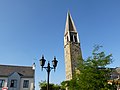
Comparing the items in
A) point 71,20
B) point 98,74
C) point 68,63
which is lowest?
point 98,74

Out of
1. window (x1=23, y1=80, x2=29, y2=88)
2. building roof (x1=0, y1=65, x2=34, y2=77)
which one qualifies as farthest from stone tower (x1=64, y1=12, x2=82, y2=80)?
window (x1=23, y1=80, x2=29, y2=88)

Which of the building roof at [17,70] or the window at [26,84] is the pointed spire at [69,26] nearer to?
the building roof at [17,70]

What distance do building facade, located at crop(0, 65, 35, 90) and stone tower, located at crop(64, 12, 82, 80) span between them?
20.1 meters

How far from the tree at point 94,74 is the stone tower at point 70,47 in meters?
29.3

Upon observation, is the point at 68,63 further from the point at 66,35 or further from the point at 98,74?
the point at 98,74

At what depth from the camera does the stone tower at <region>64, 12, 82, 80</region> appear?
58.6 m

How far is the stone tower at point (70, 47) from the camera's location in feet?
192

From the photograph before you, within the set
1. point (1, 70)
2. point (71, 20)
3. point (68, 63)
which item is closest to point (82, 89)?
point (1, 70)

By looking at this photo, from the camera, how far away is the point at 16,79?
37.7m

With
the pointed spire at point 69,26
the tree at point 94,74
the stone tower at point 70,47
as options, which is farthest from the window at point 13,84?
the pointed spire at point 69,26

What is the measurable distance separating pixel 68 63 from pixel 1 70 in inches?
1058

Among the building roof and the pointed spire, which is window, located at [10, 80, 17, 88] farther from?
the pointed spire

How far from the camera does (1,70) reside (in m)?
39.0

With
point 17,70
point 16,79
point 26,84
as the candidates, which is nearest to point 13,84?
point 16,79
